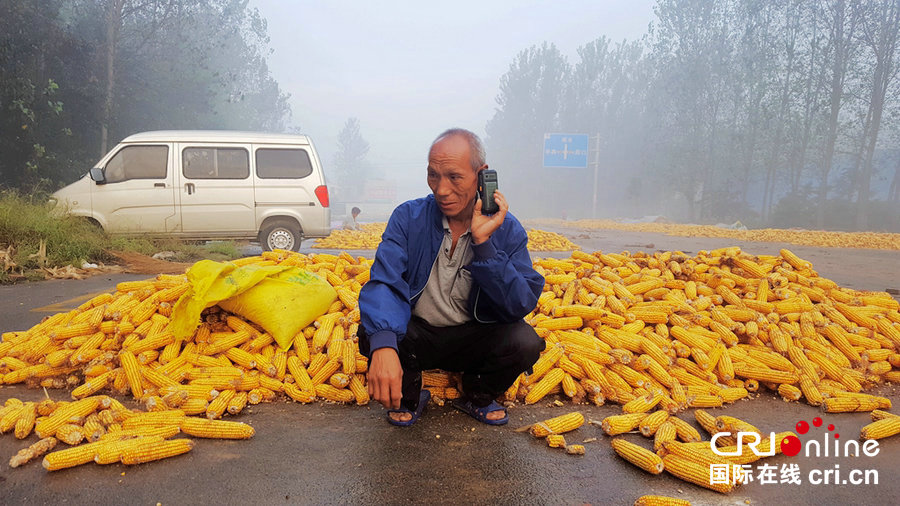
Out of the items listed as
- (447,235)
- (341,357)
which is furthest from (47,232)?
(447,235)

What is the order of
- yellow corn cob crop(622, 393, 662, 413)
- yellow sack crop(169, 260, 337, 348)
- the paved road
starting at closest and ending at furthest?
1. the paved road
2. yellow corn cob crop(622, 393, 662, 413)
3. yellow sack crop(169, 260, 337, 348)

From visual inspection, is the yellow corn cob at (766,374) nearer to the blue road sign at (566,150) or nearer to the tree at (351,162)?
the blue road sign at (566,150)

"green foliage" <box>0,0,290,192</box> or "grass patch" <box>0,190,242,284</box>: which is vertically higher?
"green foliage" <box>0,0,290,192</box>

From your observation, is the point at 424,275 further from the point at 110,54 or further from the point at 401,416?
the point at 110,54

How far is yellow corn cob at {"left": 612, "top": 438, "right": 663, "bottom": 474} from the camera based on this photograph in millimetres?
2180

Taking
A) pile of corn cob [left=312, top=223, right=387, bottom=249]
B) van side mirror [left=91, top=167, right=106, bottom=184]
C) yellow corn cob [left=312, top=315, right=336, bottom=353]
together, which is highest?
van side mirror [left=91, top=167, right=106, bottom=184]

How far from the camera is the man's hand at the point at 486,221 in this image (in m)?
2.17

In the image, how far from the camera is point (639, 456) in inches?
88.4

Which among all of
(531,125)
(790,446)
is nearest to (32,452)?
(790,446)

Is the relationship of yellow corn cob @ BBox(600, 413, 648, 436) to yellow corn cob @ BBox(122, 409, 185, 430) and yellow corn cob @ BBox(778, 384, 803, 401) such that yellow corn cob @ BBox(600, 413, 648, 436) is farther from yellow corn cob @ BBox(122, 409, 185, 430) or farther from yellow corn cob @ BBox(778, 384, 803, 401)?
yellow corn cob @ BBox(122, 409, 185, 430)

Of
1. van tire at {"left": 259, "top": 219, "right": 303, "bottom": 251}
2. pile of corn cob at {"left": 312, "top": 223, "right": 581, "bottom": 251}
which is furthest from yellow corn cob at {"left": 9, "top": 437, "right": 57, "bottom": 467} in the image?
pile of corn cob at {"left": 312, "top": 223, "right": 581, "bottom": 251}

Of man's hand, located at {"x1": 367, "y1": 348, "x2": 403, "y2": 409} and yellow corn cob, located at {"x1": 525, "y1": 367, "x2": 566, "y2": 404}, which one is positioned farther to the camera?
yellow corn cob, located at {"x1": 525, "y1": 367, "x2": 566, "y2": 404}

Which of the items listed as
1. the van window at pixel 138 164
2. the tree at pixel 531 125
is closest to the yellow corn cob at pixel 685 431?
the van window at pixel 138 164

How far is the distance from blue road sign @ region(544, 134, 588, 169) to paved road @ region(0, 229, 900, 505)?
34.4m
